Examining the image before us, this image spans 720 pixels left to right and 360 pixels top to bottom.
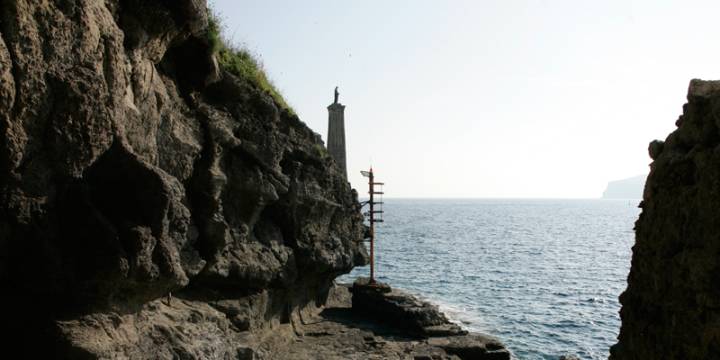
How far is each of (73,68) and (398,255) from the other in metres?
65.5

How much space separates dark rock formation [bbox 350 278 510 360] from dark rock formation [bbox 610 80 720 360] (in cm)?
1507

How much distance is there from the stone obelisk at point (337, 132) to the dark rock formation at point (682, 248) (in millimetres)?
28877

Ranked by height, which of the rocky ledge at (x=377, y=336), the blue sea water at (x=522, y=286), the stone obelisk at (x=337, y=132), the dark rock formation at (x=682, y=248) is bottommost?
the blue sea water at (x=522, y=286)

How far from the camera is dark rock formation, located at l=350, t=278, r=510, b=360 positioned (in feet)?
84.5

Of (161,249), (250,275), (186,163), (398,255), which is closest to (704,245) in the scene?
(161,249)

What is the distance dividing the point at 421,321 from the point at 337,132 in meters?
16.1

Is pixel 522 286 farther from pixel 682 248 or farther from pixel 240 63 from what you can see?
pixel 682 248

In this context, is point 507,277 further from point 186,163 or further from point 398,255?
point 186,163

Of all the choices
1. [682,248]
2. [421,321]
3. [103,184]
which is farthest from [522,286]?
[103,184]

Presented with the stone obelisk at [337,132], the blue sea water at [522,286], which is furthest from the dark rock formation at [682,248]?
the stone obelisk at [337,132]

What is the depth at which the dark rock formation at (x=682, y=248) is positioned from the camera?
333 inches

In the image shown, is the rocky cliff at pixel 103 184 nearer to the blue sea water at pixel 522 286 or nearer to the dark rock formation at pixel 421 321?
the dark rock formation at pixel 421 321

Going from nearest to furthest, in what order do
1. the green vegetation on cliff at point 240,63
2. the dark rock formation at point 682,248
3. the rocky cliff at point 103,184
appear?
the dark rock formation at point 682,248, the rocky cliff at point 103,184, the green vegetation on cliff at point 240,63

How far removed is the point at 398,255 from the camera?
243 feet
